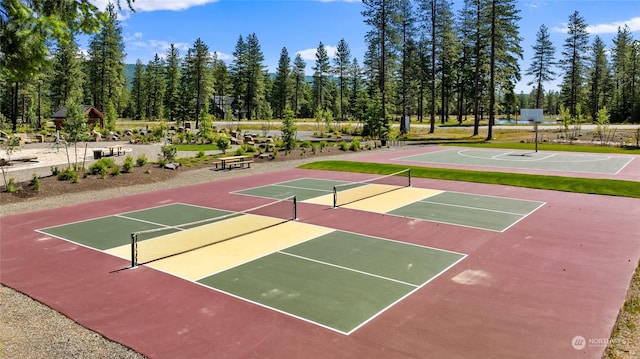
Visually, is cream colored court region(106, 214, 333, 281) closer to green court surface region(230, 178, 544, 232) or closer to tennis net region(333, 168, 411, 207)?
tennis net region(333, 168, 411, 207)

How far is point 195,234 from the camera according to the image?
15852 millimetres

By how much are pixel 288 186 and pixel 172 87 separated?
97.8 m

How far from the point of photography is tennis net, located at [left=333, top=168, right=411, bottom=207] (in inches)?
853

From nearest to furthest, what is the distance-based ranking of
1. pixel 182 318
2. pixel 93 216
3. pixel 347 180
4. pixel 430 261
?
pixel 182 318 → pixel 430 261 → pixel 93 216 → pixel 347 180

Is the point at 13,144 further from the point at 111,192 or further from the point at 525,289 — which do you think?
the point at 525,289

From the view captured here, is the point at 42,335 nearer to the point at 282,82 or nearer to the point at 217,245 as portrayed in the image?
the point at 217,245

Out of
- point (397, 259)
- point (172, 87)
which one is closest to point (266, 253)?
point (397, 259)

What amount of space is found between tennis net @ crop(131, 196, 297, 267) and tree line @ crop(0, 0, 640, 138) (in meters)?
6.83

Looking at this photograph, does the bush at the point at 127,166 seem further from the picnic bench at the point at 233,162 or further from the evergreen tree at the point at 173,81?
the evergreen tree at the point at 173,81

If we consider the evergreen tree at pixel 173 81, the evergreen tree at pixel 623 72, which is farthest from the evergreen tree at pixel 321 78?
the evergreen tree at pixel 623 72

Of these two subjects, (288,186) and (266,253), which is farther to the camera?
(288,186)

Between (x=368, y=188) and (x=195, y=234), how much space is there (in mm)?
11276

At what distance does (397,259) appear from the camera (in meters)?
13.1

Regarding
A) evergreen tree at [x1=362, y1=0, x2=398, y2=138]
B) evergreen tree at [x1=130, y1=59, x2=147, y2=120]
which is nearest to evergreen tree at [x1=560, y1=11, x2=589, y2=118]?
evergreen tree at [x1=362, y1=0, x2=398, y2=138]
